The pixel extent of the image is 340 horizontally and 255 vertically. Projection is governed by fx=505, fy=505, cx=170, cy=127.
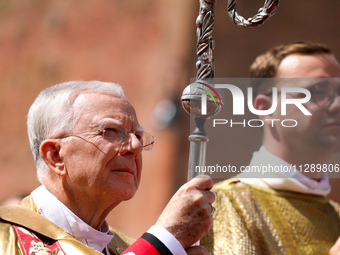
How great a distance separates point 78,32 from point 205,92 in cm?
693

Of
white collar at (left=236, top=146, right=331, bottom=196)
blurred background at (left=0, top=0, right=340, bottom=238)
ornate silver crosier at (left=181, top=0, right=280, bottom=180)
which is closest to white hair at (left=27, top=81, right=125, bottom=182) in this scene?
ornate silver crosier at (left=181, top=0, right=280, bottom=180)

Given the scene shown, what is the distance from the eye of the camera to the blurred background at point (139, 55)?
7.04 m

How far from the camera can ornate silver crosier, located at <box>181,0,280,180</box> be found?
6.51 feet

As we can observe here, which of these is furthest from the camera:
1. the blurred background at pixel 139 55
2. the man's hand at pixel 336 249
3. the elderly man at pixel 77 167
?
the blurred background at pixel 139 55

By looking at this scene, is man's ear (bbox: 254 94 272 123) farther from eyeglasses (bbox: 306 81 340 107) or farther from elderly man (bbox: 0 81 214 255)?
elderly man (bbox: 0 81 214 255)

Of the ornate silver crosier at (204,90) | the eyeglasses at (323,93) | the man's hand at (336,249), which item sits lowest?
the man's hand at (336,249)

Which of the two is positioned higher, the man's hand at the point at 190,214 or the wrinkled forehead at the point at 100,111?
the wrinkled forehead at the point at 100,111

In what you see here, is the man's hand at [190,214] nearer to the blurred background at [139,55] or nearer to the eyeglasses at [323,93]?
the eyeglasses at [323,93]

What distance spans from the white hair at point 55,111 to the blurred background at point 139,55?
3.25 meters

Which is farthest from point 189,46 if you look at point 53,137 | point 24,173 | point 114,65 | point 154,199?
point 53,137

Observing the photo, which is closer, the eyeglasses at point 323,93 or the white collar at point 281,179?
the eyeglasses at point 323,93

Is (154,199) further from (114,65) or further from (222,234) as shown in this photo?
(222,234)

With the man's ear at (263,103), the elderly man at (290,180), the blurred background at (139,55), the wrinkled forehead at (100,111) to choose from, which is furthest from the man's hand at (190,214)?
the blurred background at (139,55)

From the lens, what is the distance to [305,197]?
3434 mm
